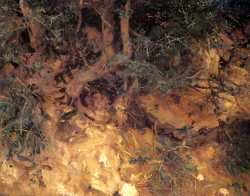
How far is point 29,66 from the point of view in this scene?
3285 mm

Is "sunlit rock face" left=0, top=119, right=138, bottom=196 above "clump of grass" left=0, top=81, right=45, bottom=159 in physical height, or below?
below

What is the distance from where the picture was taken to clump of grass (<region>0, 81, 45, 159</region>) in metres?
3.35

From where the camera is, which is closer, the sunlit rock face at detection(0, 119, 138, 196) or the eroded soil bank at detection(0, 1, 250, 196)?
the eroded soil bank at detection(0, 1, 250, 196)

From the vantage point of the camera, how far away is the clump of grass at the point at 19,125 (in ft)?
11.0

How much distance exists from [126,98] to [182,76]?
694 millimetres

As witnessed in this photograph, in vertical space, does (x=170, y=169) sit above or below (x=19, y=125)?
below

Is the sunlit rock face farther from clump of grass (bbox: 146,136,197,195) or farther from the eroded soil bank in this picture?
clump of grass (bbox: 146,136,197,195)

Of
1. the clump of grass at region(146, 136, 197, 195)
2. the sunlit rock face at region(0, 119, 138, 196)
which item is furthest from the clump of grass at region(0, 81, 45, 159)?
the clump of grass at region(146, 136, 197, 195)

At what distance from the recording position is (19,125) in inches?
134

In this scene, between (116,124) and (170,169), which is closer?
(170,169)

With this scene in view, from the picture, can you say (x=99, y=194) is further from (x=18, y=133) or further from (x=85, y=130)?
(x=18, y=133)

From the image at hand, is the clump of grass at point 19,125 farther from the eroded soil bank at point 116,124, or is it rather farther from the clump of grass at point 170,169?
the clump of grass at point 170,169

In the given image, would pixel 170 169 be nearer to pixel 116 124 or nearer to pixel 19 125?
pixel 116 124

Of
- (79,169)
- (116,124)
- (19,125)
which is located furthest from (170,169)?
(19,125)
